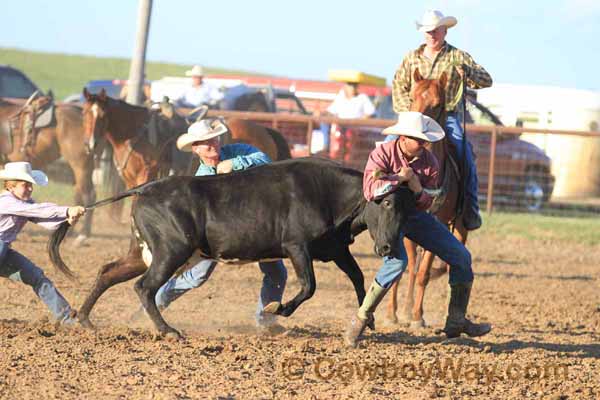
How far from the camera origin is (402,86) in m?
8.52

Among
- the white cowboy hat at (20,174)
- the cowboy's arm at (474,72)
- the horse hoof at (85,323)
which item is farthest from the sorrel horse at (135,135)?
the horse hoof at (85,323)

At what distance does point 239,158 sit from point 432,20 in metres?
2.04

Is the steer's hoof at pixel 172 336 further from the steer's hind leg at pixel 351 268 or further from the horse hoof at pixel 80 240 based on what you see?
the horse hoof at pixel 80 240

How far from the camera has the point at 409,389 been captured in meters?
5.75

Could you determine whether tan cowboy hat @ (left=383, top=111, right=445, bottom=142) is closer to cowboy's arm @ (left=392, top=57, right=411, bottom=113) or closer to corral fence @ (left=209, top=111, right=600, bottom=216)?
cowboy's arm @ (left=392, top=57, right=411, bottom=113)

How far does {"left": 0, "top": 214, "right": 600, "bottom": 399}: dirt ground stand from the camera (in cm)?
560

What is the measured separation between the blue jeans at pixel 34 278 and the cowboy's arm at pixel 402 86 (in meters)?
3.04

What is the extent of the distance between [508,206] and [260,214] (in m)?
10.5

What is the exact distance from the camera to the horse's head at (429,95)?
26.8 ft

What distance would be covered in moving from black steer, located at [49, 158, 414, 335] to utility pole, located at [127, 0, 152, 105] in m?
9.75

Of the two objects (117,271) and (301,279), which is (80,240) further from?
(301,279)

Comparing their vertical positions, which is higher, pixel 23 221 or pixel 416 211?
pixel 416 211

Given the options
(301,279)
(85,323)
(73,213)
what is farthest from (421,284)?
(73,213)

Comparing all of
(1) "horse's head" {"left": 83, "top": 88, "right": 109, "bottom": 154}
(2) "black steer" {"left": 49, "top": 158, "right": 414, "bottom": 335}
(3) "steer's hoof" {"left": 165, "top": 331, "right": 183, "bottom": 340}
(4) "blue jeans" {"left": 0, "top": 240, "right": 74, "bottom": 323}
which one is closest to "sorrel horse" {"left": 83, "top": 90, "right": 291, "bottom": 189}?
(1) "horse's head" {"left": 83, "top": 88, "right": 109, "bottom": 154}
